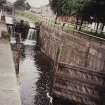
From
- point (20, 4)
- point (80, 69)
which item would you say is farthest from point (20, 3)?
point (80, 69)

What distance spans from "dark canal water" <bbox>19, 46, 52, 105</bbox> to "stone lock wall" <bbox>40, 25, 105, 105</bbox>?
1.65m

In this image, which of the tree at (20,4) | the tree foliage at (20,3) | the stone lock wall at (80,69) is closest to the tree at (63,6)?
the stone lock wall at (80,69)

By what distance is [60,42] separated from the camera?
3659 centimetres

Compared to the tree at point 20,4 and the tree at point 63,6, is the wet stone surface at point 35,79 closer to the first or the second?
the tree at point 63,6

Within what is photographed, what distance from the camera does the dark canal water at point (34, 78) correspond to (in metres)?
22.3

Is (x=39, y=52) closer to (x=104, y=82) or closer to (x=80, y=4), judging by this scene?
(x=80, y=4)

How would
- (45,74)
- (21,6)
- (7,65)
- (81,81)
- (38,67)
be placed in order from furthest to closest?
(21,6), (38,67), (45,74), (81,81), (7,65)

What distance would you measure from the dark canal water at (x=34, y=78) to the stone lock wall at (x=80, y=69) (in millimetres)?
1654

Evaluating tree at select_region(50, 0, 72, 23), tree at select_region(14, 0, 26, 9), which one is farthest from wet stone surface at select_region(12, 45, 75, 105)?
tree at select_region(14, 0, 26, 9)

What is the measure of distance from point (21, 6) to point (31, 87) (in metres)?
116

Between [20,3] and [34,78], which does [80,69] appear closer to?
[34,78]

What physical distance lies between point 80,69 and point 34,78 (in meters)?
9.23

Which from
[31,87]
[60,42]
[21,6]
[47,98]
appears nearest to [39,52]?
[60,42]

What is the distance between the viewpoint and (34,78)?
28.6 meters
